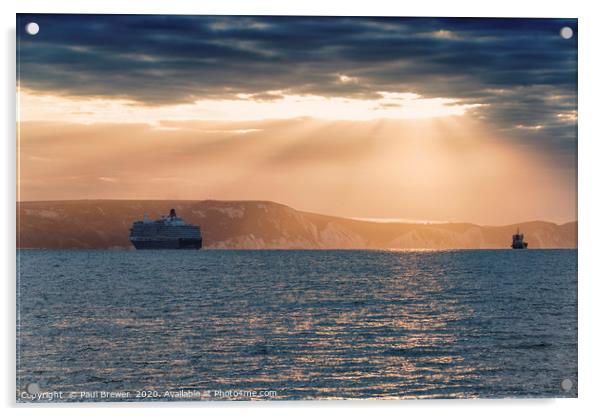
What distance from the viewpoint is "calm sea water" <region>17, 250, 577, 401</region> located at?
17906 millimetres

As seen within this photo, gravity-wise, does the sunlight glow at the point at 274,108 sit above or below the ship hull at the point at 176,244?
above

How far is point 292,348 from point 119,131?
695 centimetres

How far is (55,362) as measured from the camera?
1948cm

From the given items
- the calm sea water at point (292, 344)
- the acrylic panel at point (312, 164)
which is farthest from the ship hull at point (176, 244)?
the acrylic panel at point (312, 164)

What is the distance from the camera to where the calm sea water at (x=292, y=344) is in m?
17.9

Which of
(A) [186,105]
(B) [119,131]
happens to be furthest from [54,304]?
(A) [186,105]

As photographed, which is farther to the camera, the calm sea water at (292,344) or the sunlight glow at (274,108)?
the sunlight glow at (274,108)

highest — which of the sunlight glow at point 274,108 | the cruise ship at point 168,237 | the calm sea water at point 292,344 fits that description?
the sunlight glow at point 274,108

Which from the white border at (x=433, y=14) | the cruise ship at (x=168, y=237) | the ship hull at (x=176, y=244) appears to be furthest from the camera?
the ship hull at (x=176, y=244)

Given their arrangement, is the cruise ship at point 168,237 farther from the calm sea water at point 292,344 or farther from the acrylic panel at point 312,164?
the acrylic panel at point 312,164

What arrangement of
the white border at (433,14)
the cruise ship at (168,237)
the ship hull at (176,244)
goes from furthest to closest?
the ship hull at (176,244), the cruise ship at (168,237), the white border at (433,14)

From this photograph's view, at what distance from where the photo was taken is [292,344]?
22.8 m

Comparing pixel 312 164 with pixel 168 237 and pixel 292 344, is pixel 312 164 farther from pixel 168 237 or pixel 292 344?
pixel 168 237

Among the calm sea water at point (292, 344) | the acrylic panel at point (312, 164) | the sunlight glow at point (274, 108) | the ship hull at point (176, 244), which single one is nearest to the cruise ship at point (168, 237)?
the ship hull at point (176, 244)
